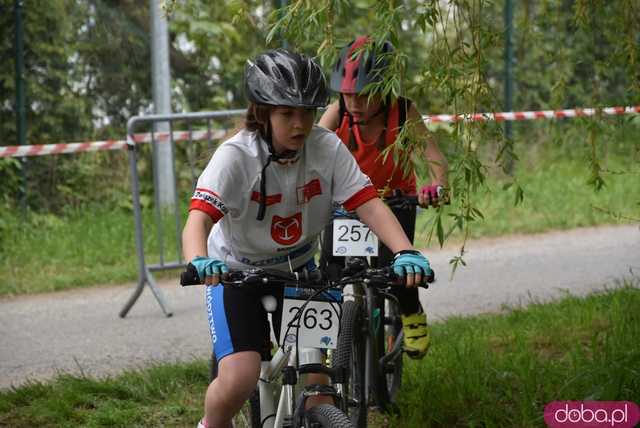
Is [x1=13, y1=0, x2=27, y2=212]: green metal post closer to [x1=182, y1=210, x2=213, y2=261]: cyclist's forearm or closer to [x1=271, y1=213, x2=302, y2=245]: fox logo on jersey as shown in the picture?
[x1=271, y1=213, x2=302, y2=245]: fox logo on jersey

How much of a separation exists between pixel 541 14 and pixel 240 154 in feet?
8.96

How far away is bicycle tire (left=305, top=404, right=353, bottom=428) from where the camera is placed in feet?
11.3

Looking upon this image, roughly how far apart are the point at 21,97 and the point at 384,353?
20.9 ft

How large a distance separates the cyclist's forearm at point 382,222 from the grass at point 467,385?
123cm

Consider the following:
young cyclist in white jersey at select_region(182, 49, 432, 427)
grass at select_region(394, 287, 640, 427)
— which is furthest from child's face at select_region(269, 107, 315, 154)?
grass at select_region(394, 287, 640, 427)

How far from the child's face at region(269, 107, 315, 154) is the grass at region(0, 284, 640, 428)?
5.42 ft

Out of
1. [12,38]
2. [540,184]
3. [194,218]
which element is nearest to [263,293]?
[194,218]

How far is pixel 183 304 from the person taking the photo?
841cm

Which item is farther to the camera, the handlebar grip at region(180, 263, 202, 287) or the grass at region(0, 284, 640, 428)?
the grass at region(0, 284, 640, 428)

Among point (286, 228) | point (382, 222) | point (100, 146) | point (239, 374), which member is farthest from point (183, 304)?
point (239, 374)

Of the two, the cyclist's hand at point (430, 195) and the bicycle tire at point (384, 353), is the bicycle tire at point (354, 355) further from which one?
the cyclist's hand at point (430, 195)

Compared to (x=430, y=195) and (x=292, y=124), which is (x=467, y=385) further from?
(x=292, y=124)

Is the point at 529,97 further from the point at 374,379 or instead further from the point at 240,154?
the point at 240,154

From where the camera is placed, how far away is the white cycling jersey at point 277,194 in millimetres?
3961
